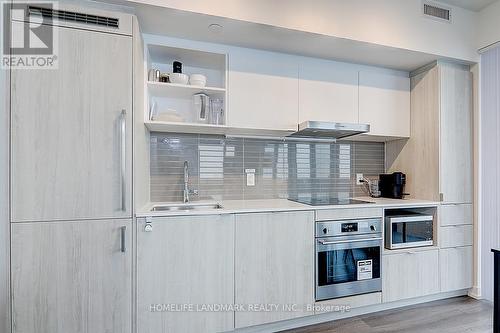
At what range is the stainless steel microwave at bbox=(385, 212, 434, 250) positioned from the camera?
232 cm

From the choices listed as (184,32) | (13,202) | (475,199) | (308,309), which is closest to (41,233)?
(13,202)

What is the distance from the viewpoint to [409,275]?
2.35m

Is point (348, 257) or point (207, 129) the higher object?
point (207, 129)

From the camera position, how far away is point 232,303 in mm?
1890

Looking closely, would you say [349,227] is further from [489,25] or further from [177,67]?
[489,25]

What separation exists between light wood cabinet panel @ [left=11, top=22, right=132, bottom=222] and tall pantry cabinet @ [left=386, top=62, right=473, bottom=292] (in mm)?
2727

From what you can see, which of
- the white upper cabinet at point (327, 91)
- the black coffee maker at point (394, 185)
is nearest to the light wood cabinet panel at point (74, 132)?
the white upper cabinet at point (327, 91)

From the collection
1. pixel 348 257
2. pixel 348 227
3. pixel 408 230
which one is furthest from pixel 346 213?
pixel 408 230

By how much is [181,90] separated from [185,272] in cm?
144

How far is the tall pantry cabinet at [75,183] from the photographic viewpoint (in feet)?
5.03

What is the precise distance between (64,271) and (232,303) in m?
1.11

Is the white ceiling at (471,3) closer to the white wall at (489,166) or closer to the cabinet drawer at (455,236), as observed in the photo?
the white wall at (489,166)

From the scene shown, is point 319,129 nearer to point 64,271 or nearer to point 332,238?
point 332,238

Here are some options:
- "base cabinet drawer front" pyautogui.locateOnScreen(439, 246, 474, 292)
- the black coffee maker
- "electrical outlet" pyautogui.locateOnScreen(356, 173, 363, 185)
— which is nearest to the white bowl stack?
"electrical outlet" pyautogui.locateOnScreen(356, 173, 363, 185)
